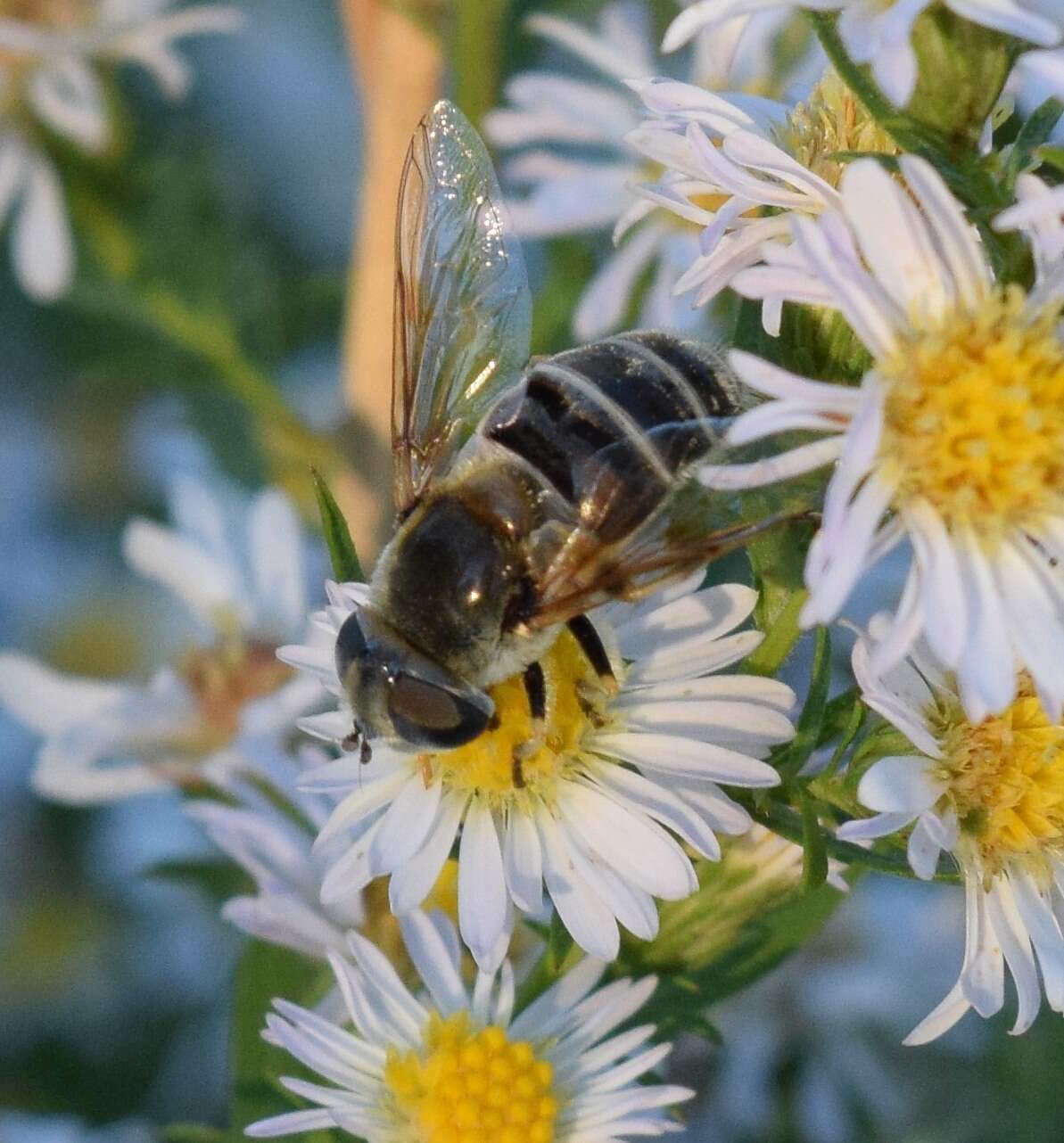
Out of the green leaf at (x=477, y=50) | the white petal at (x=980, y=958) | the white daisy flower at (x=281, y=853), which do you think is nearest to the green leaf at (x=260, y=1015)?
the white daisy flower at (x=281, y=853)

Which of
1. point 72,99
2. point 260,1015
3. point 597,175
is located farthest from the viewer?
point 72,99

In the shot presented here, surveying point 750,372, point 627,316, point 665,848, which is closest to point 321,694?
point 627,316

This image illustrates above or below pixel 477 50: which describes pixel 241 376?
below

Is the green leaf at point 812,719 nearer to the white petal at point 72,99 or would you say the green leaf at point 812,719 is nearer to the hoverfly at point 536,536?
the hoverfly at point 536,536

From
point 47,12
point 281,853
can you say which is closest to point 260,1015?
point 281,853

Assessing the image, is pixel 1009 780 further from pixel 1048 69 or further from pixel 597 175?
pixel 597 175

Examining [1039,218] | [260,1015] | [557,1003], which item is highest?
[1039,218]

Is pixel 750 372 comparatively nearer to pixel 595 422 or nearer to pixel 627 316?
pixel 595 422
